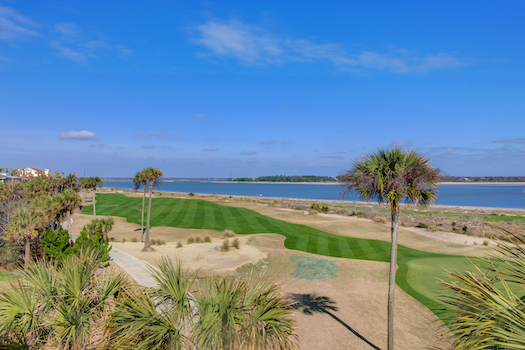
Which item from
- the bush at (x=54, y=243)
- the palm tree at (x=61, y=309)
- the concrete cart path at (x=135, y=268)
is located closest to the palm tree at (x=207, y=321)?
the palm tree at (x=61, y=309)

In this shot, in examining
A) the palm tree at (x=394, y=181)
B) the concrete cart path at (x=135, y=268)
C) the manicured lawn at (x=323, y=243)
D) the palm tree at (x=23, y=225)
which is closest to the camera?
the palm tree at (x=394, y=181)

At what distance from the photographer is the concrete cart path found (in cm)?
1309

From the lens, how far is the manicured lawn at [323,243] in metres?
15.0

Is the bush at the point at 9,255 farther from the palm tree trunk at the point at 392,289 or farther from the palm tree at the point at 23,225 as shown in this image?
the palm tree trunk at the point at 392,289

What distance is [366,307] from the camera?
40.8 ft

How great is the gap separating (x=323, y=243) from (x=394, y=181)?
56.7 ft

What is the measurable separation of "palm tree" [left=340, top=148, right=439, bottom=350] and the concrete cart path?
9.46m

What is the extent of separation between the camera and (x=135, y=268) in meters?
15.7

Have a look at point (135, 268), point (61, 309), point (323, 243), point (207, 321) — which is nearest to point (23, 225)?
point (135, 268)

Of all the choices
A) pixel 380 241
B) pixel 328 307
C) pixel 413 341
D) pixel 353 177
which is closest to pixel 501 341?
pixel 353 177

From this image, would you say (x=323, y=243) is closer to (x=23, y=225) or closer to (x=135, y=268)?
(x=135, y=268)

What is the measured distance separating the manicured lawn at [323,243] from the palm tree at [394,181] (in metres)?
2.65

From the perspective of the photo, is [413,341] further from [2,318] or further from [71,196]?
[71,196]

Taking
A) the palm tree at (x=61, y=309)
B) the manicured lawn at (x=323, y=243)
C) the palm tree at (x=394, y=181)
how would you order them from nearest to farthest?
the palm tree at (x=61, y=309)
the palm tree at (x=394, y=181)
the manicured lawn at (x=323, y=243)
